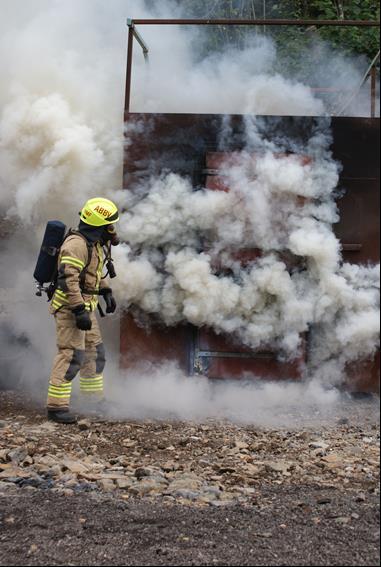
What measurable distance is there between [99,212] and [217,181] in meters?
1.00

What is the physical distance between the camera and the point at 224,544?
2.63 metres

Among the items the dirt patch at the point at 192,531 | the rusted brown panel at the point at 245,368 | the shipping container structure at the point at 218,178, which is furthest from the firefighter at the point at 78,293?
the dirt patch at the point at 192,531

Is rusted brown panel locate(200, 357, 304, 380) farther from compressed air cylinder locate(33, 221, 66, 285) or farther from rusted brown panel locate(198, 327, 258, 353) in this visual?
compressed air cylinder locate(33, 221, 66, 285)

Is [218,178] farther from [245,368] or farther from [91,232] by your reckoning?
[245,368]

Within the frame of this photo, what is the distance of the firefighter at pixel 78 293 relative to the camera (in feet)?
15.8

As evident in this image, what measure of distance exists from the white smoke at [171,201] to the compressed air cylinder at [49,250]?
A: 585mm

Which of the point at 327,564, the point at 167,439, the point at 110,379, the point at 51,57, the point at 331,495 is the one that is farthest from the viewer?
the point at 51,57

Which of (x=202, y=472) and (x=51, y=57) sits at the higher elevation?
(x=51, y=57)

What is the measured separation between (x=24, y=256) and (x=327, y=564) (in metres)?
4.90

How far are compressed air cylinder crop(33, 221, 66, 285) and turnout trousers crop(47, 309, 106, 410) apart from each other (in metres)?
0.32

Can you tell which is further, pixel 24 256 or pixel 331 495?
pixel 24 256

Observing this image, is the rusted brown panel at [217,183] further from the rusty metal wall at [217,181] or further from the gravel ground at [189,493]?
the gravel ground at [189,493]

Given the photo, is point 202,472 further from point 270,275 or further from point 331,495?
point 270,275

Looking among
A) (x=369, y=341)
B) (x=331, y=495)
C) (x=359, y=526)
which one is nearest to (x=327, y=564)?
(x=359, y=526)
